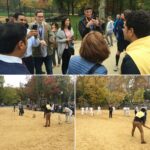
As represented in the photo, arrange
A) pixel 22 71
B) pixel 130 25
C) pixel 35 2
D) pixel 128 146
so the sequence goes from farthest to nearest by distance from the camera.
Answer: pixel 35 2 → pixel 130 25 → pixel 22 71 → pixel 128 146

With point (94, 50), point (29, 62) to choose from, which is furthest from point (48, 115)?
point (29, 62)

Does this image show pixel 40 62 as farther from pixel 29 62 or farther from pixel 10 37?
pixel 10 37

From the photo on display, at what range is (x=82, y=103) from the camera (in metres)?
3.52

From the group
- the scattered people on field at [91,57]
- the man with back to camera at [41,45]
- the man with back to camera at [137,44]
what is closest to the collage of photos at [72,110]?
the man with back to camera at [137,44]

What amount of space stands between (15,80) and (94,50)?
2.59 feet

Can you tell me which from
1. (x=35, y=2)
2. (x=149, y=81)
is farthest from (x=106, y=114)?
(x=35, y=2)

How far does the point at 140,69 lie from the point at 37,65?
20.2 ft

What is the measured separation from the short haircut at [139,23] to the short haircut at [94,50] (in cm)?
45

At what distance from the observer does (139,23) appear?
437 centimetres

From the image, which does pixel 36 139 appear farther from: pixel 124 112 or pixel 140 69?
pixel 140 69

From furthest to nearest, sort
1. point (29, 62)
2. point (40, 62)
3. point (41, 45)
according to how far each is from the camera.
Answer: point (40, 62)
point (41, 45)
point (29, 62)

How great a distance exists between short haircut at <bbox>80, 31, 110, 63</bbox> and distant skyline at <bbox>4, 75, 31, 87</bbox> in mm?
681

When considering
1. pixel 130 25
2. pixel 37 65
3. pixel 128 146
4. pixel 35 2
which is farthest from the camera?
pixel 35 2

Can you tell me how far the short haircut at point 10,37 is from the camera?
3.78 m
